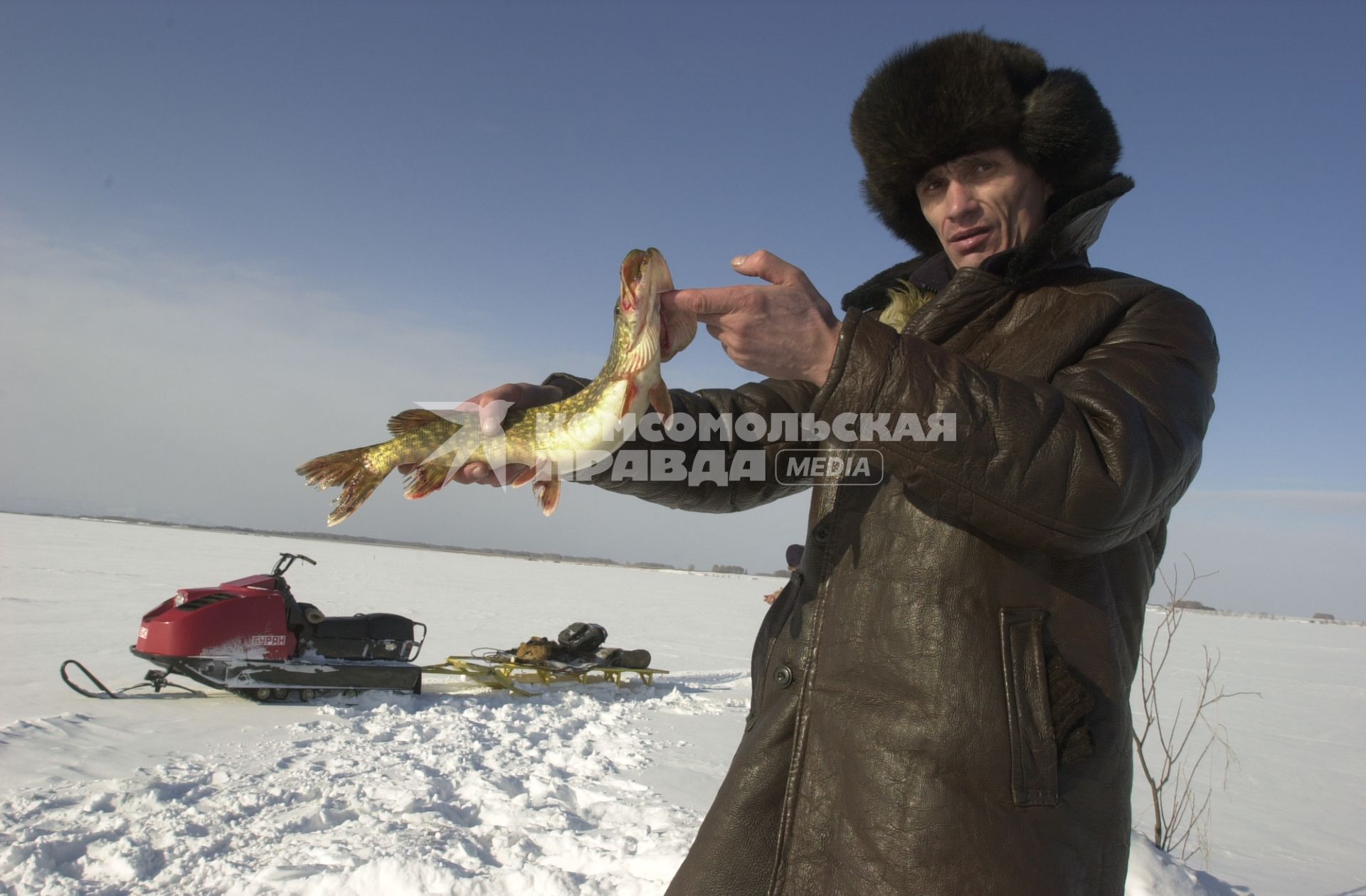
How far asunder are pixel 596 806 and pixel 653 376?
429 cm

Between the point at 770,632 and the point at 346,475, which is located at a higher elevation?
the point at 346,475

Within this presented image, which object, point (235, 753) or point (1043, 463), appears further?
point (235, 753)

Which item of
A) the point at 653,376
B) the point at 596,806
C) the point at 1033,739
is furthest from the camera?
the point at 596,806

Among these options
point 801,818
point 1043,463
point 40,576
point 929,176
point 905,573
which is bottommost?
point 40,576

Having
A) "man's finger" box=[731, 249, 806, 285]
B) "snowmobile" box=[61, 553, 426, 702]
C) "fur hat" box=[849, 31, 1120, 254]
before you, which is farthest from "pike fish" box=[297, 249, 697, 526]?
"snowmobile" box=[61, 553, 426, 702]

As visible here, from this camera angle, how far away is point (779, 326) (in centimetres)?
154

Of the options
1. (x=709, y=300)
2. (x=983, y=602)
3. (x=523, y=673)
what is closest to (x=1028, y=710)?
(x=983, y=602)

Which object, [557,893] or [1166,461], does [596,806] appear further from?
[1166,461]

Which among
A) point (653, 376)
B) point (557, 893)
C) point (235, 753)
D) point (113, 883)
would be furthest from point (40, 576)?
point (653, 376)

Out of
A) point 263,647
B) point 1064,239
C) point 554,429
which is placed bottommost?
point 263,647

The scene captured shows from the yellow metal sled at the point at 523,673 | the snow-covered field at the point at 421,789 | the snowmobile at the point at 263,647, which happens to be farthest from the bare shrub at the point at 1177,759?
the snowmobile at the point at 263,647

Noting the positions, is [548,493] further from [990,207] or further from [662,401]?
[990,207]

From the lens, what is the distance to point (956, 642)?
1604mm

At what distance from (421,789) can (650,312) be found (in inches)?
185
